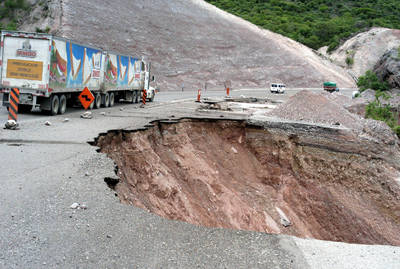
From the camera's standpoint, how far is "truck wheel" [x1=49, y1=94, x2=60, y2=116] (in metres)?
17.2

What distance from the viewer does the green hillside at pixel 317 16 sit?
93125 millimetres

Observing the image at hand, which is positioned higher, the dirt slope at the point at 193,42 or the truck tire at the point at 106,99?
the dirt slope at the point at 193,42

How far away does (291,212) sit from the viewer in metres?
15.3

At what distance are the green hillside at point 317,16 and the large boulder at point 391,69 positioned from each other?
46346mm

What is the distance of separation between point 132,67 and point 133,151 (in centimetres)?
1620

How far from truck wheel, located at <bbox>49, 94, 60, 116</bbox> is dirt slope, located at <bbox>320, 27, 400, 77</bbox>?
68.9 metres

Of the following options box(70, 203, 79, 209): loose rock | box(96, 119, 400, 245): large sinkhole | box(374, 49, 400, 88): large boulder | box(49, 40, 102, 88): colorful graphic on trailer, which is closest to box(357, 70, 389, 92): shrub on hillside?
box(374, 49, 400, 88): large boulder

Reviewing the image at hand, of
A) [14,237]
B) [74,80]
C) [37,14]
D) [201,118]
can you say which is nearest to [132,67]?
[74,80]

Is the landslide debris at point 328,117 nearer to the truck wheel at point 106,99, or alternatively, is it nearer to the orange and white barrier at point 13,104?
the truck wheel at point 106,99

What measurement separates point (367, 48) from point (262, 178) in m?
71.7

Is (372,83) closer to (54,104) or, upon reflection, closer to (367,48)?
(54,104)

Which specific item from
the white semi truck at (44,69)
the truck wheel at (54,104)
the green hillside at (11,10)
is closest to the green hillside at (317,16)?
the green hillside at (11,10)

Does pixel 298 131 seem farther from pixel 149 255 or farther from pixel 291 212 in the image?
pixel 149 255

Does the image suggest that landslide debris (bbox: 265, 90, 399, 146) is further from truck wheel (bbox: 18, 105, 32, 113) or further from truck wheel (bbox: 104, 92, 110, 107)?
truck wheel (bbox: 18, 105, 32, 113)
